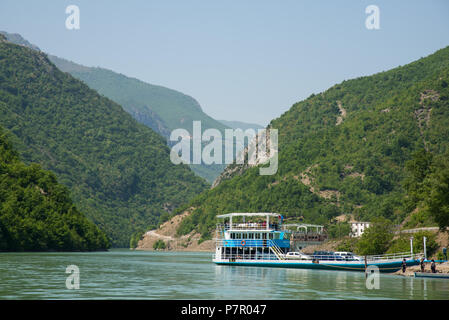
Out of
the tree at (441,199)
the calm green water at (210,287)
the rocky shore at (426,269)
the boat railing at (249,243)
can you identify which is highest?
the tree at (441,199)

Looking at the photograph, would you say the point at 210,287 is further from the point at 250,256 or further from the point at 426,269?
the point at 250,256

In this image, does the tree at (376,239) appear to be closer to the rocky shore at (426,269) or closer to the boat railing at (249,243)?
the boat railing at (249,243)

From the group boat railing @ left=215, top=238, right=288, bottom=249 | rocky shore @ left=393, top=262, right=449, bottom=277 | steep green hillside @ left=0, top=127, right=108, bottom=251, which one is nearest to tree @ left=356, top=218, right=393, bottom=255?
boat railing @ left=215, top=238, right=288, bottom=249

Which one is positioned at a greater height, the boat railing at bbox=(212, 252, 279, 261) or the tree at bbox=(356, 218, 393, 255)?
the tree at bbox=(356, 218, 393, 255)

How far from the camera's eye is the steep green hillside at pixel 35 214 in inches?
5851

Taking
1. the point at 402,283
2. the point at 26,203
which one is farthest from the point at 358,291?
the point at 26,203

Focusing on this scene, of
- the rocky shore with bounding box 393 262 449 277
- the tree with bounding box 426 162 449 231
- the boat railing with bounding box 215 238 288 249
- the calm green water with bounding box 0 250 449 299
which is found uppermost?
the tree with bounding box 426 162 449 231

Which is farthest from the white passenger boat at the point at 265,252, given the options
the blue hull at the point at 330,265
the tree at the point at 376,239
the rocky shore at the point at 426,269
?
the rocky shore at the point at 426,269

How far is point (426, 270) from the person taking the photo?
3036 inches

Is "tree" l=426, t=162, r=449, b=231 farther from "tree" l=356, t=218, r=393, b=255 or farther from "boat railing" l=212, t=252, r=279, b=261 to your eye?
"boat railing" l=212, t=252, r=279, b=261

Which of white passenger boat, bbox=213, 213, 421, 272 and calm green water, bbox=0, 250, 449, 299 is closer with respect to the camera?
calm green water, bbox=0, 250, 449, 299

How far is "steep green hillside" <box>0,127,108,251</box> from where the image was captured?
14862 centimetres
